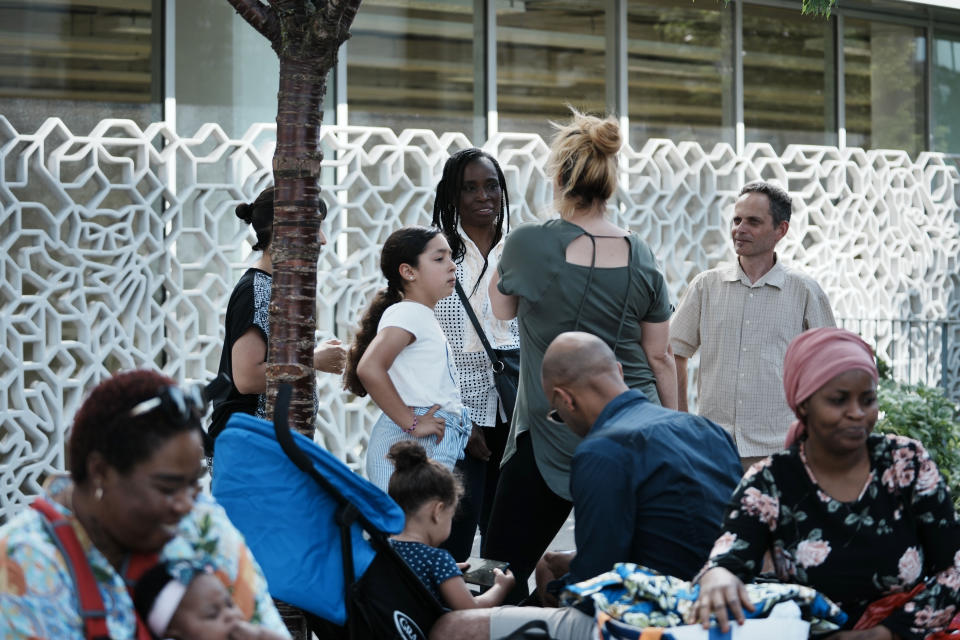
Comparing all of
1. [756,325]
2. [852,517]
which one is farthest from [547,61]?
[852,517]

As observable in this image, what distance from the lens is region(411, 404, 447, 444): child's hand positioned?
4832 millimetres

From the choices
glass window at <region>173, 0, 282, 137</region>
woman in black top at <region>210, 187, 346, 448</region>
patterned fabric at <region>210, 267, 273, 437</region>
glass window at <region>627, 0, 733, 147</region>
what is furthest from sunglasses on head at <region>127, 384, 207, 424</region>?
glass window at <region>627, 0, 733, 147</region>

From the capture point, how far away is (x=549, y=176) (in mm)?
5047

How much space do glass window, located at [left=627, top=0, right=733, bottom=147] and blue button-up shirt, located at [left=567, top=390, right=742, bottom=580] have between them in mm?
8166

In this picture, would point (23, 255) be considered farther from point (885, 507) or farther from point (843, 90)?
point (843, 90)

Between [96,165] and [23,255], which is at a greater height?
[96,165]

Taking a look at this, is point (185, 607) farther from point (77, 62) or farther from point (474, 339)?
point (77, 62)

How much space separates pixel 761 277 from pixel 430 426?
1.90m

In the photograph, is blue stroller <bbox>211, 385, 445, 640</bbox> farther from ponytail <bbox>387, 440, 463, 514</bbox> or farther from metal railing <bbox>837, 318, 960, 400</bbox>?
metal railing <bbox>837, 318, 960, 400</bbox>

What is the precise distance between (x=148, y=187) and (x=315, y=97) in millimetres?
4730

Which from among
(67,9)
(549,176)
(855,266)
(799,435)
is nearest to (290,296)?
(549,176)

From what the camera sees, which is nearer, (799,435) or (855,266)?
(799,435)

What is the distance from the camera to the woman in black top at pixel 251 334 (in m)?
4.59

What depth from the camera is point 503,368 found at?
5.41 m
